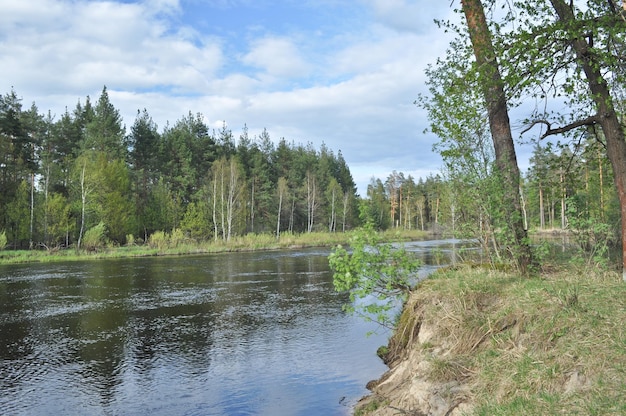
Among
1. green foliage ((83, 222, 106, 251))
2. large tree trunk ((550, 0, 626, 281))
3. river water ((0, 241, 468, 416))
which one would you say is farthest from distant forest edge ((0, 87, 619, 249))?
large tree trunk ((550, 0, 626, 281))

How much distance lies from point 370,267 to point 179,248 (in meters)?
37.0

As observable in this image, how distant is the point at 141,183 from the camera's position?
56281 millimetres

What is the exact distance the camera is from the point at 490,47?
277 inches

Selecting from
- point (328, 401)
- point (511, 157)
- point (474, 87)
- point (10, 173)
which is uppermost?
point (10, 173)

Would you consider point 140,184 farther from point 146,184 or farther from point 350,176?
point 350,176

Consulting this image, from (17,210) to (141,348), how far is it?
123ft

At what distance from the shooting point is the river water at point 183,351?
7.54 meters

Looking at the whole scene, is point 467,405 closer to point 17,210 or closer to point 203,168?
point 17,210

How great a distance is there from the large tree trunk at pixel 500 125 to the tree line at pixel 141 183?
1510 inches

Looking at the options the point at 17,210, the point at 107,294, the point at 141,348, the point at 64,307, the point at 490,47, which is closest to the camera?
the point at 490,47

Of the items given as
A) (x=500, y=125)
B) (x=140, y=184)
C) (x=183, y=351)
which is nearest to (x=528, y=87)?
(x=500, y=125)

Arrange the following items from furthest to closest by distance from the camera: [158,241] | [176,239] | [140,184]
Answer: [140,184], [176,239], [158,241]

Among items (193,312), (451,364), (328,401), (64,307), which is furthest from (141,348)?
(451,364)

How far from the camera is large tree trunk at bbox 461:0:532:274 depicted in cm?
721
